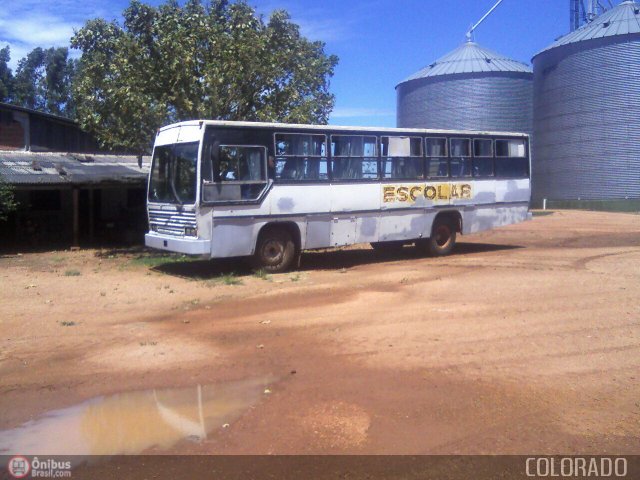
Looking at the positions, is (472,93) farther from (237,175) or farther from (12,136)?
(237,175)

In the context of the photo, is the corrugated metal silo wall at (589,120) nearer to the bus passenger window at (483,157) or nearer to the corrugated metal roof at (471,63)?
the corrugated metal roof at (471,63)

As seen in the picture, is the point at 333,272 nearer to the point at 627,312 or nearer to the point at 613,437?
the point at 627,312

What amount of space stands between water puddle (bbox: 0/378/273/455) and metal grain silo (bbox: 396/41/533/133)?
142 feet

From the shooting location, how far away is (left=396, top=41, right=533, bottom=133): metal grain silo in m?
47.2

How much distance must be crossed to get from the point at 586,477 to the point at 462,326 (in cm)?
410

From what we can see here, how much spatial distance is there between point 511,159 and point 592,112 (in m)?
27.3

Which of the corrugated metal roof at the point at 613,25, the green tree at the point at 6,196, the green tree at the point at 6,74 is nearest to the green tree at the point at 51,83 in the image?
the green tree at the point at 6,74

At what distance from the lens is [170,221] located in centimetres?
1316

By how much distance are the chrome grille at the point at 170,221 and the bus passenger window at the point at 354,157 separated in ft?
11.3

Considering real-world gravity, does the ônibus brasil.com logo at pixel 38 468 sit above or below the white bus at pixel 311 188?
below

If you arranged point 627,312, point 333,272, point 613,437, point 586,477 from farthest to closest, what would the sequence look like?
point 333,272
point 627,312
point 613,437
point 586,477

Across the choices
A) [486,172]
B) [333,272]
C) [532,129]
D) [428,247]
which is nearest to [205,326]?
[333,272]

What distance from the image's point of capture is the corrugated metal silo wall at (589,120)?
39.8m

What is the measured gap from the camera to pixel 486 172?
1720cm
